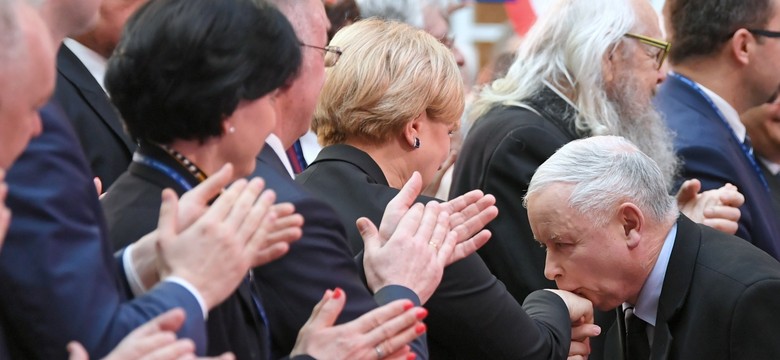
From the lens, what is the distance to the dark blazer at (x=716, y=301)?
10.1ft

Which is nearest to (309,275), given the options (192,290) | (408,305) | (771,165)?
(408,305)

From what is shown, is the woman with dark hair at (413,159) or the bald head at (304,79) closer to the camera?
the bald head at (304,79)

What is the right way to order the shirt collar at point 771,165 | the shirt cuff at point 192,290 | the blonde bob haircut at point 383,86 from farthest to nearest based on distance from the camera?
the shirt collar at point 771,165, the blonde bob haircut at point 383,86, the shirt cuff at point 192,290

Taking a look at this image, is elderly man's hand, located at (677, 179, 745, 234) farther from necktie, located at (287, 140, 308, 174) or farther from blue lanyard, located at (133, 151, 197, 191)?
blue lanyard, located at (133, 151, 197, 191)

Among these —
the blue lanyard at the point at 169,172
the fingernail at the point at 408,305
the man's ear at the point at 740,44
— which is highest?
the blue lanyard at the point at 169,172

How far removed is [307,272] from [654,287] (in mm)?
1340

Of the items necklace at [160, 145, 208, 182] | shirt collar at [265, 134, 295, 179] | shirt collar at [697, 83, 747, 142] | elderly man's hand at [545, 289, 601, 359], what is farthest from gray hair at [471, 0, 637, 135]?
necklace at [160, 145, 208, 182]

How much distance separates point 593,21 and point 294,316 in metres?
2.46

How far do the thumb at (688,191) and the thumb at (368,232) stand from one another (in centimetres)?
168

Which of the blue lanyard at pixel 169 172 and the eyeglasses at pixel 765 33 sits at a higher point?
the blue lanyard at pixel 169 172

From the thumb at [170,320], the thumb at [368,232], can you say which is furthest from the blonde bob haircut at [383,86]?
the thumb at [170,320]

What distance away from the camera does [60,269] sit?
186cm

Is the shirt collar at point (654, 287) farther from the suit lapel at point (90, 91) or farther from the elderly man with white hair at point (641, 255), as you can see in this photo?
the suit lapel at point (90, 91)

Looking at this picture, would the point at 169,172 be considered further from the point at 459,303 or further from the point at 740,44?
the point at 740,44
